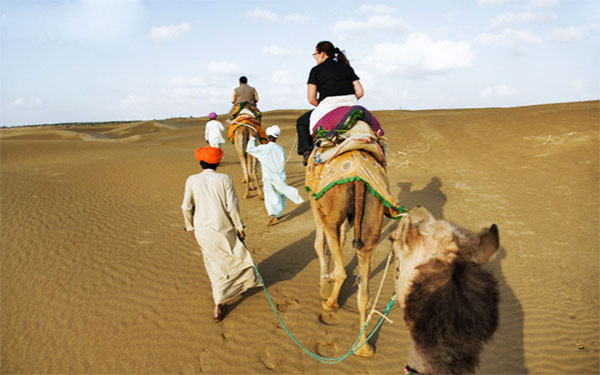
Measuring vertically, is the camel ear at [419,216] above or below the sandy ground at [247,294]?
above

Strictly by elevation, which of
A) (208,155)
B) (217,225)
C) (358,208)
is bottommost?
(217,225)

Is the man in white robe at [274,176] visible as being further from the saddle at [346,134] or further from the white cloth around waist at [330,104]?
the saddle at [346,134]

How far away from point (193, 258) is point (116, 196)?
16.4 ft

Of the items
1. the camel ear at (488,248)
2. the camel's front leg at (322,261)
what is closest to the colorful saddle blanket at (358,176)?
the camel's front leg at (322,261)

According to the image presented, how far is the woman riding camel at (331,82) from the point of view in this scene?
14.3 feet

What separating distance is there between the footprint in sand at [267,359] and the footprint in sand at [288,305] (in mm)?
781

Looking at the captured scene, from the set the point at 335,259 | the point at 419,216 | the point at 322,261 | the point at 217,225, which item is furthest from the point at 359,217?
the point at 217,225

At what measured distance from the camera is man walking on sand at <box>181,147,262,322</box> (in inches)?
158

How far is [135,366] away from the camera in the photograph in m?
3.48

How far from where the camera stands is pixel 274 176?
294 inches

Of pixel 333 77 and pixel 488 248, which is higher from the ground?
pixel 333 77

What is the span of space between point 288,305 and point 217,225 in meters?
1.59

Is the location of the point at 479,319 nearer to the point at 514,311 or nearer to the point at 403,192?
the point at 514,311

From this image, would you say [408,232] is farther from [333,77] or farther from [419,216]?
[333,77]
